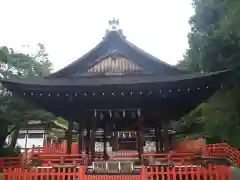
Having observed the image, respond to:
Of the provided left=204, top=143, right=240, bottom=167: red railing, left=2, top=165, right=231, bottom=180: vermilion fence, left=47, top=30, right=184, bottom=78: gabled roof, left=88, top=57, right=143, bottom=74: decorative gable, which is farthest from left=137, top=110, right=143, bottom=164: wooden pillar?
left=204, top=143, right=240, bottom=167: red railing

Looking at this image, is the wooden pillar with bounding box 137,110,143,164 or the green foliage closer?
the wooden pillar with bounding box 137,110,143,164

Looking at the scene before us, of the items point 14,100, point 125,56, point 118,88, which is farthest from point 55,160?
point 14,100

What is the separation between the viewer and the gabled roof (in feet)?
42.9

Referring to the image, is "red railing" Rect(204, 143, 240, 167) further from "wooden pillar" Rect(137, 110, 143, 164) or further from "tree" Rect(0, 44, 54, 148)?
"tree" Rect(0, 44, 54, 148)

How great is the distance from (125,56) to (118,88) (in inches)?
117

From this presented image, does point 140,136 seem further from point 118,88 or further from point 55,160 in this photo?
point 55,160

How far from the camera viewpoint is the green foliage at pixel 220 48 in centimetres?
1388

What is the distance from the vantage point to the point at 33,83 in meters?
11.3

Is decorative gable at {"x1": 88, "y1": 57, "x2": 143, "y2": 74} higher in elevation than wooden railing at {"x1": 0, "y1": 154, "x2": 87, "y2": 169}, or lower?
higher

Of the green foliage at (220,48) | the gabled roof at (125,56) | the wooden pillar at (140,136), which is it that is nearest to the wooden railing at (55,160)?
the wooden pillar at (140,136)

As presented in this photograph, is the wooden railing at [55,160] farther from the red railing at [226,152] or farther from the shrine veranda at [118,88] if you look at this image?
the red railing at [226,152]

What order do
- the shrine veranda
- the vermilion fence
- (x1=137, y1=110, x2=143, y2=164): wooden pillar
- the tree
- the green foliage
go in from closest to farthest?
1. the vermilion fence
2. the shrine veranda
3. (x1=137, y1=110, x2=143, y2=164): wooden pillar
4. the green foliage
5. the tree

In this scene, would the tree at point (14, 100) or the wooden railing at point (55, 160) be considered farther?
the tree at point (14, 100)

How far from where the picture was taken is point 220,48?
50.5 ft
